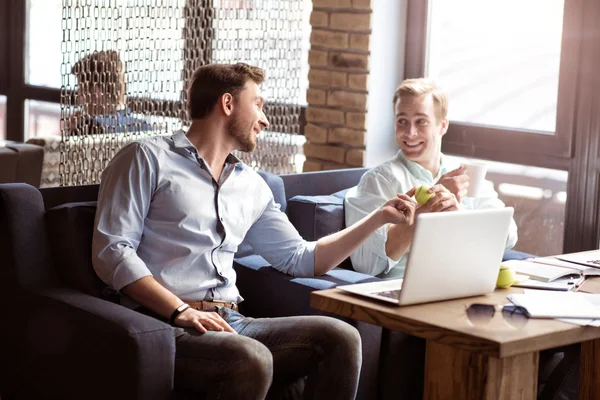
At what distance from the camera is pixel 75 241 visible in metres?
2.69

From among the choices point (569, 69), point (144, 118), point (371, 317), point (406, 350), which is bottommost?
point (406, 350)

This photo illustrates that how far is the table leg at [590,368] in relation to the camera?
8.71ft

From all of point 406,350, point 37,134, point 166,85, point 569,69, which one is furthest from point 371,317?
point 37,134

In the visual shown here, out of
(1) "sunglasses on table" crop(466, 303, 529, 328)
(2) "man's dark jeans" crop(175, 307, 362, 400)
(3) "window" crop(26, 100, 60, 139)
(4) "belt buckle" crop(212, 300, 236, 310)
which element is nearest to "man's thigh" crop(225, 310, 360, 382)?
(2) "man's dark jeans" crop(175, 307, 362, 400)

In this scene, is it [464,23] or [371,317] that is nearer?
[371,317]

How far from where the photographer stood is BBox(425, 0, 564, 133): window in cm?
399

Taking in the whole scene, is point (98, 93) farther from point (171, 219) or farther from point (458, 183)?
point (458, 183)

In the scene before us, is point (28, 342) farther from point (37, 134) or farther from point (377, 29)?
point (37, 134)

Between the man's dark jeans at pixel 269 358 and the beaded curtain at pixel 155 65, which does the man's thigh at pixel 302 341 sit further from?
the beaded curtain at pixel 155 65

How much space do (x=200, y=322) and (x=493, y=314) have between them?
31.0 inches

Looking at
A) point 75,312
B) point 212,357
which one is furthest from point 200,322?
point 75,312

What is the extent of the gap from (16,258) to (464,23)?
246 cm

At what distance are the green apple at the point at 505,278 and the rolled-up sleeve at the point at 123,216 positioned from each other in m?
0.94

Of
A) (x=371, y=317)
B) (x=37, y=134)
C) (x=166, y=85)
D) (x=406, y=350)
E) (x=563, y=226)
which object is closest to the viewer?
(x=371, y=317)
